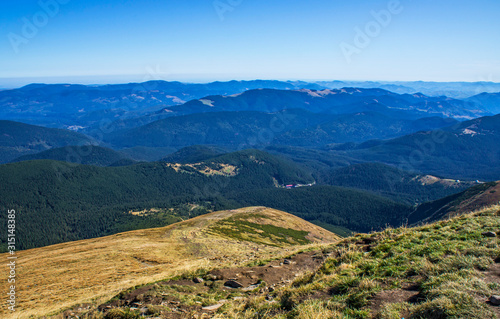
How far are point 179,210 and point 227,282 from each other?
18809 centimetres

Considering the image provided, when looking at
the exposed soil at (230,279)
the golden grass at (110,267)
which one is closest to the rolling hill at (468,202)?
the golden grass at (110,267)

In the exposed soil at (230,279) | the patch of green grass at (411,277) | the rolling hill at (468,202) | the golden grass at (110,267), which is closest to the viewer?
the patch of green grass at (411,277)

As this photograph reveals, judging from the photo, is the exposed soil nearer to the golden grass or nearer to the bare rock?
the bare rock

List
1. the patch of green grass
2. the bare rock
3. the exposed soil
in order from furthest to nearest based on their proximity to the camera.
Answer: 1. the bare rock
2. the exposed soil
3. the patch of green grass

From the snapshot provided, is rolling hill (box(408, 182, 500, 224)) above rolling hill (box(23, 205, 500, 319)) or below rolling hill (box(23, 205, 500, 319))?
below

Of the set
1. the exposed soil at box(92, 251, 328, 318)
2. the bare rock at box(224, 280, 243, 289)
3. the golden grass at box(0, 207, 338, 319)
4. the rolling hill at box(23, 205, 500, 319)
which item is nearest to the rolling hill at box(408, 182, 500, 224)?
the golden grass at box(0, 207, 338, 319)

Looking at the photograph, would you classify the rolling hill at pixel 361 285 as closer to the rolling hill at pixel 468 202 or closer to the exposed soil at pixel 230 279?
the exposed soil at pixel 230 279

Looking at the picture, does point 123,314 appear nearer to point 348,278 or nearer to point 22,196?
point 348,278

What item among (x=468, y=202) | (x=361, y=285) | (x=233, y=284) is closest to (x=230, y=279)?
(x=233, y=284)

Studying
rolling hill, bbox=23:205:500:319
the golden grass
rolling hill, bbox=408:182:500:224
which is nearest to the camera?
rolling hill, bbox=23:205:500:319

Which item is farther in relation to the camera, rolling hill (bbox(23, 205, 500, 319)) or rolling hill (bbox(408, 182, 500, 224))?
rolling hill (bbox(408, 182, 500, 224))

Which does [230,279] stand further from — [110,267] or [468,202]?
[468,202]

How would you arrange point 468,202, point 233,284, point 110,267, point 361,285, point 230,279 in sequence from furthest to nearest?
point 468,202 → point 110,267 → point 230,279 → point 233,284 → point 361,285

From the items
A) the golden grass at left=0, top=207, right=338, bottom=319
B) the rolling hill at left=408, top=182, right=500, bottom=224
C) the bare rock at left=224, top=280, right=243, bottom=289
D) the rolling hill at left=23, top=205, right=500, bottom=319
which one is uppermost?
the rolling hill at left=23, top=205, right=500, bottom=319
